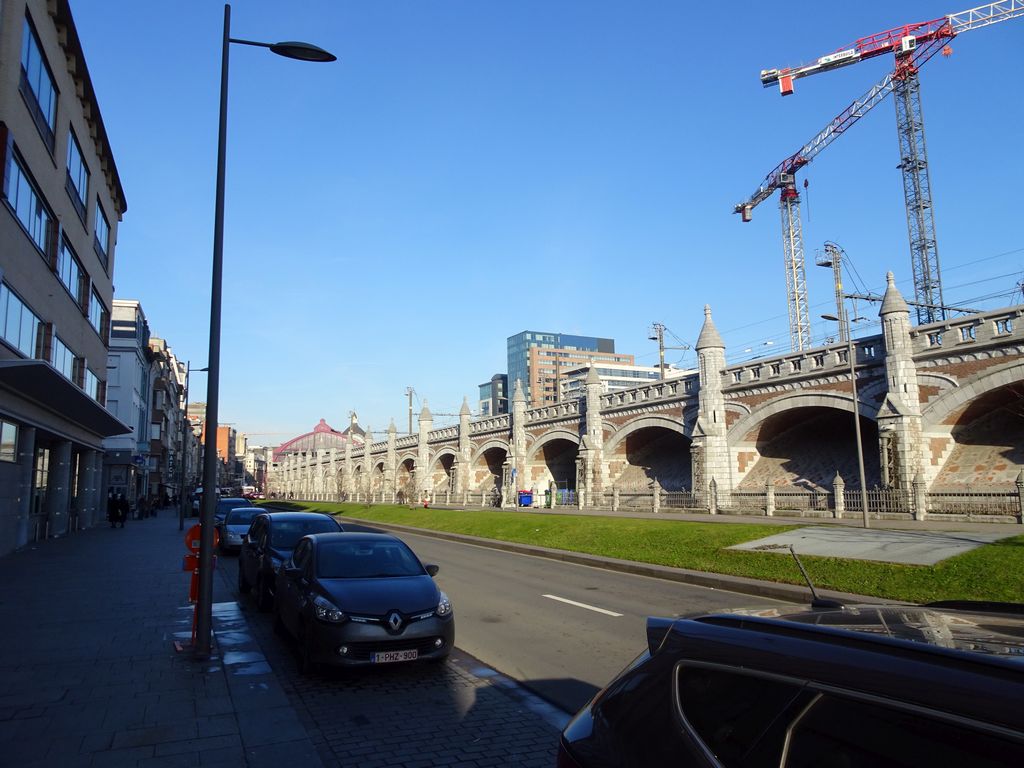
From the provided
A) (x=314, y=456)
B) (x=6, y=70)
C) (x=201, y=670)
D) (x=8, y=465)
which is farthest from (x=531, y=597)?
(x=314, y=456)

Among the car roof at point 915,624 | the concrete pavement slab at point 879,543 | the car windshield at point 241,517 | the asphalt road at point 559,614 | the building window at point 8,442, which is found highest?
the building window at point 8,442

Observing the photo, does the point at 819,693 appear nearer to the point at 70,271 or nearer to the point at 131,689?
the point at 131,689

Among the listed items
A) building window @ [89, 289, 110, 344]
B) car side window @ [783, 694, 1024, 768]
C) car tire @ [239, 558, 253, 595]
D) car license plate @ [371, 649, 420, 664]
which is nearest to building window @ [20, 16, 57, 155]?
building window @ [89, 289, 110, 344]

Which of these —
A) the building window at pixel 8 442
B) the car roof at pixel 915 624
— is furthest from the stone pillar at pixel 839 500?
the building window at pixel 8 442

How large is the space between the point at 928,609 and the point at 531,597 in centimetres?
1057

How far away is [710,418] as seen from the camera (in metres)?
32.3

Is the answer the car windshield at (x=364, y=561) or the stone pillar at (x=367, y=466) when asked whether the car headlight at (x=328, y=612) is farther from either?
the stone pillar at (x=367, y=466)

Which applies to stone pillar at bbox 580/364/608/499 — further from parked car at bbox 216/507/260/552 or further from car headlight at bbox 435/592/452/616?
car headlight at bbox 435/592/452/616

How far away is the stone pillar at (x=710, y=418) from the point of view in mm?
31812

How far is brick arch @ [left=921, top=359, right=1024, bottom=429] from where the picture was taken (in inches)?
858

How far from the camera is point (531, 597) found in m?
12.8

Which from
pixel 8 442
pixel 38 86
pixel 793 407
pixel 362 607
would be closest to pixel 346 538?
pixel 362 607

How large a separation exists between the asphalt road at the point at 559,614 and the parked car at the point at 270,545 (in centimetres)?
287

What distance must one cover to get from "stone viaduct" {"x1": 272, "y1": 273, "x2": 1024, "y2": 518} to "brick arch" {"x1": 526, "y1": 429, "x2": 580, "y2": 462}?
11 cm
